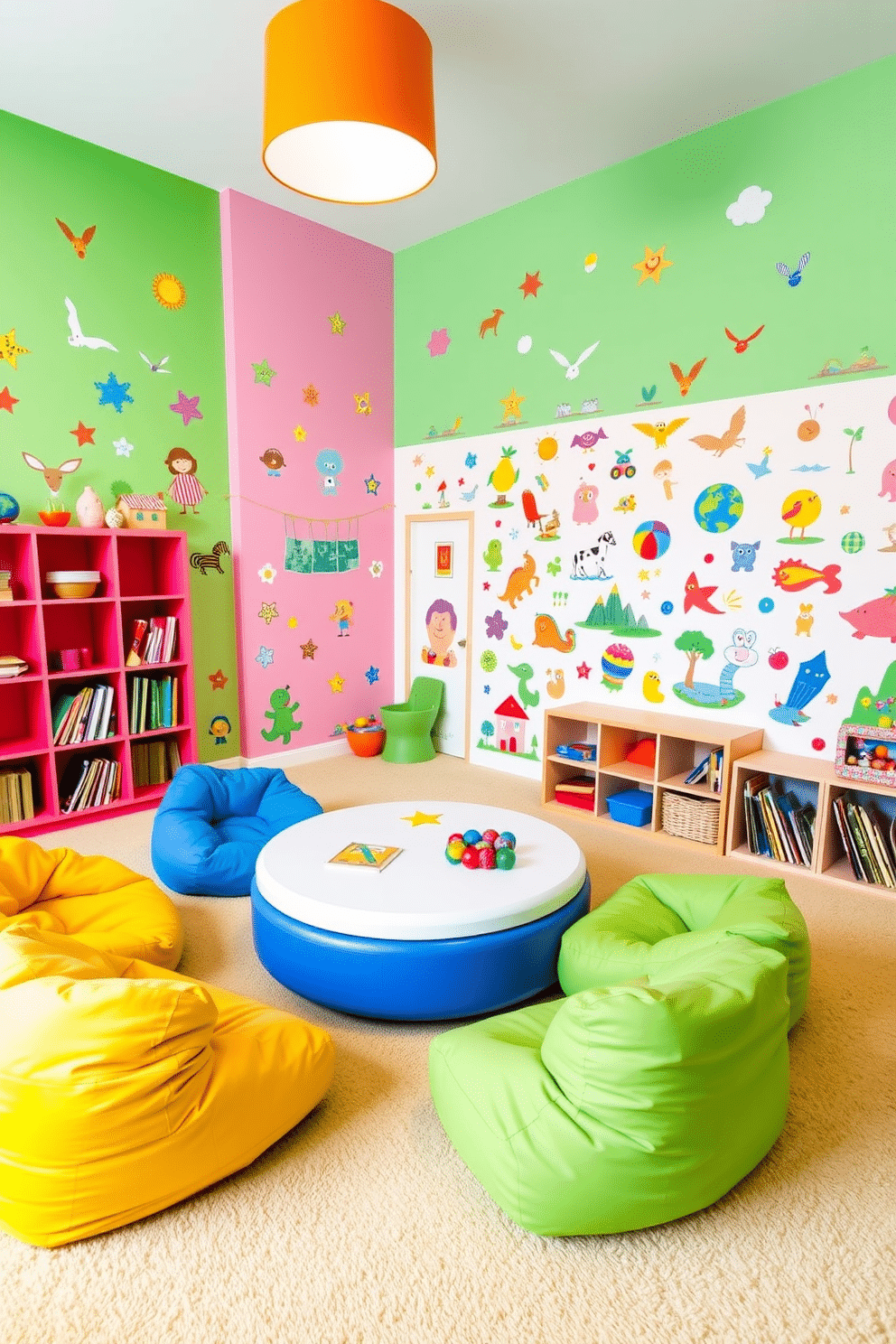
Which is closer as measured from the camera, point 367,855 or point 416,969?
point 416,969

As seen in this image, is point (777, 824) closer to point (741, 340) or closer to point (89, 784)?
point (741, 340)

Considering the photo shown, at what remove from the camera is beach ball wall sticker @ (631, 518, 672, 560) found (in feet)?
14.7

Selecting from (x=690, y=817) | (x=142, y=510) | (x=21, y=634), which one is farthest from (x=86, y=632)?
(x=690, y=817)

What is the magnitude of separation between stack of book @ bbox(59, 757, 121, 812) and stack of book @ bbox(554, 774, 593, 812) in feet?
8.41

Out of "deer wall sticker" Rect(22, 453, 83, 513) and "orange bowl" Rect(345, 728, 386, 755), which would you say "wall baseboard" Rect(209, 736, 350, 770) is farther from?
"deer wall sticker" Rect(22, 453, 83, 513)

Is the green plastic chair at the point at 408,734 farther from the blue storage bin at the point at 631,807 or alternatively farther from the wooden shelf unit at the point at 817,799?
the wooden shelf unit at the point at 817,799

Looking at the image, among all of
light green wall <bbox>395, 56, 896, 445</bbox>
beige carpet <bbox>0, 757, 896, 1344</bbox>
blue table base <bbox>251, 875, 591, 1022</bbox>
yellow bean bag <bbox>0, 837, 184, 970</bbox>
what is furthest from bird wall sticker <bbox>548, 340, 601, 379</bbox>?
beige carpet <bbox>0, 757, 896, 1344</bbox>

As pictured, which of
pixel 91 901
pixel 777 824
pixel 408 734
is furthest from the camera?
pixel 408 734

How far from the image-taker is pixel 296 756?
5.51 metres

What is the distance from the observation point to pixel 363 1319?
5.08 ft

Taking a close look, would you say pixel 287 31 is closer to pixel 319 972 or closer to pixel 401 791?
pixel 319 972

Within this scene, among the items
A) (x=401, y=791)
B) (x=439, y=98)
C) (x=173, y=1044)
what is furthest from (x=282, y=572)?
(x=173, y=1044)

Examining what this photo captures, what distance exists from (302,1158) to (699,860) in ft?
8.28

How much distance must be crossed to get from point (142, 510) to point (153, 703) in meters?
1.10
